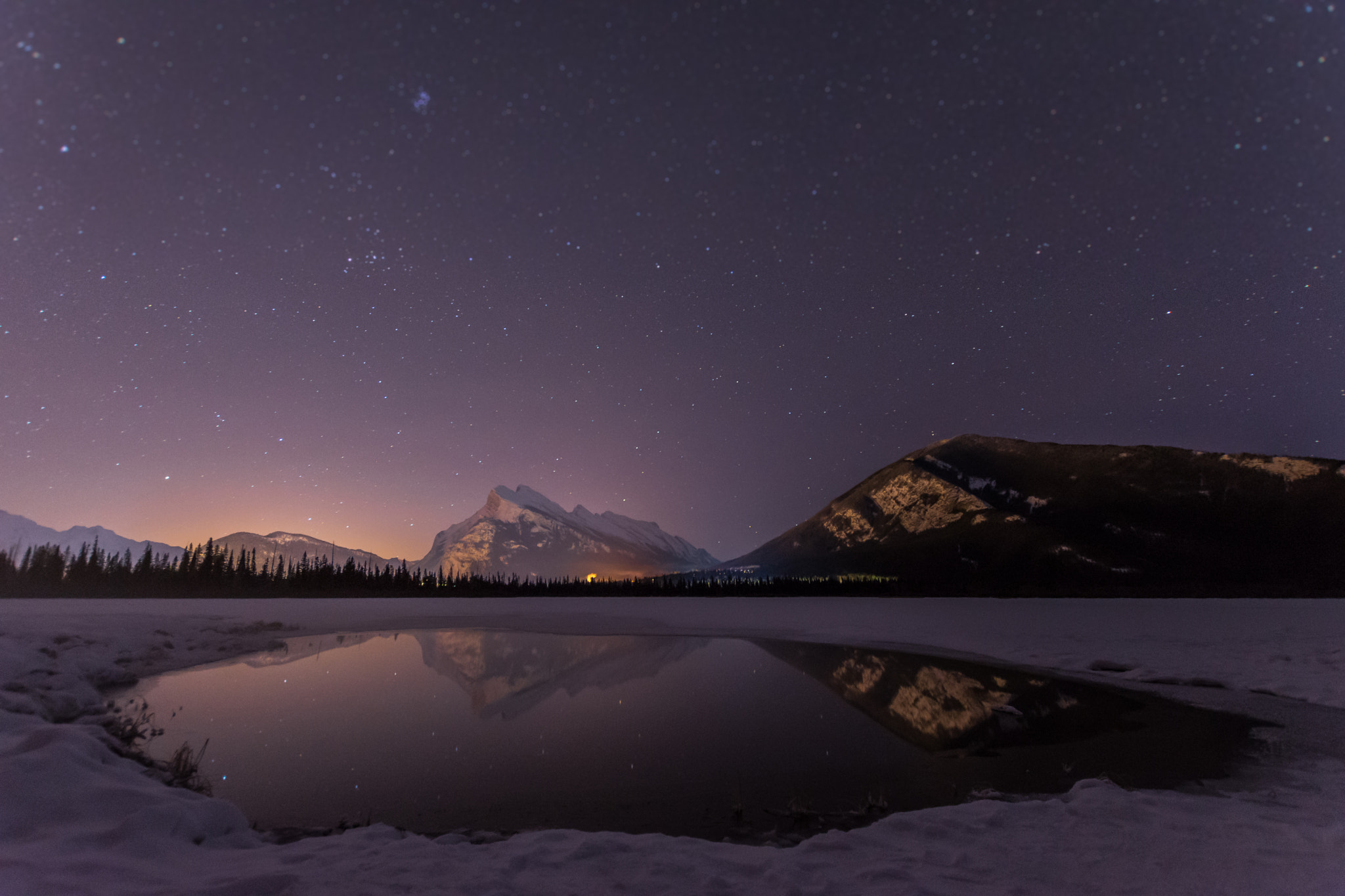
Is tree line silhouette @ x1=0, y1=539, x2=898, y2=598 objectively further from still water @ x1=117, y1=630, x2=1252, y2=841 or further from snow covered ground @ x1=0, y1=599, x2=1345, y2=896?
snow covered ground @ x1=0, y1=599, x2=1345, y2=896

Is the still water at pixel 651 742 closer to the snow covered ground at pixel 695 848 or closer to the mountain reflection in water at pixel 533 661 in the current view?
the mountain reflection in water at pixel 533 661

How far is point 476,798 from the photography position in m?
9.27

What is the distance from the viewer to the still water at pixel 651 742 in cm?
891

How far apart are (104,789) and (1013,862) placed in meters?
11.0

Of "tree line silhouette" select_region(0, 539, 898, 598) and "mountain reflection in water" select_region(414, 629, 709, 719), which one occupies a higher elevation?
"tree line silhouette" select_region(0, 539, 898, 598)

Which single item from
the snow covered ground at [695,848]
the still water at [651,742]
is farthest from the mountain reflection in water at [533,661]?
the snow covered ground at [695,848]

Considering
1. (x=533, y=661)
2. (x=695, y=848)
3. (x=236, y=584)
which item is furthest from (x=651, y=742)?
(x=236, y=584)

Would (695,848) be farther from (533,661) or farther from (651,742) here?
(533,661)

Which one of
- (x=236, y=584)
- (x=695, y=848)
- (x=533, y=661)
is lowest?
(x=533, y=661)

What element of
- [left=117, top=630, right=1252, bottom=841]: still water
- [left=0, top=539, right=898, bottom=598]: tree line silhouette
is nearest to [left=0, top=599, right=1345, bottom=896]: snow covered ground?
[left=117, top=630, right=1252, bottom=841]: still water

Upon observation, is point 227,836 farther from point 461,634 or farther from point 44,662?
point 461,634

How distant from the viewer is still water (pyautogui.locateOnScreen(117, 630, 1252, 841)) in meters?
8.91

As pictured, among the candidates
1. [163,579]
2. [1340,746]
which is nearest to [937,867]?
[1340,746]

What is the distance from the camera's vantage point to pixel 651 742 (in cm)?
1292
